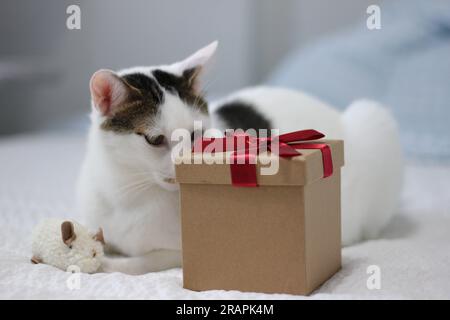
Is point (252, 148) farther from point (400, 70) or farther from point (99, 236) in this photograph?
point (400, 70)

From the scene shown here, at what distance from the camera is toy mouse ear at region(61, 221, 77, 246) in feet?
3.90

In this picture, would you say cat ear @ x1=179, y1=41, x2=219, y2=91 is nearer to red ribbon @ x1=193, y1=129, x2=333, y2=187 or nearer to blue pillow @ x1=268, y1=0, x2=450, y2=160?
red ribbon @ x1=193, y1=129, x2=333, y2=187

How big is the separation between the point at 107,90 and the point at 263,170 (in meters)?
0.41

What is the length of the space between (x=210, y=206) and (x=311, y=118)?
0.60m

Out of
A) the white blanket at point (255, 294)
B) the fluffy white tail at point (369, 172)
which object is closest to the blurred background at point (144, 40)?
the white blanket at point (255, 294)

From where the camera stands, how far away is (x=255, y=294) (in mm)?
1021

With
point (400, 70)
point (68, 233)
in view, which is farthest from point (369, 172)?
point (400, 70)

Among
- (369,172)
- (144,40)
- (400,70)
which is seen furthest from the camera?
(144,40)

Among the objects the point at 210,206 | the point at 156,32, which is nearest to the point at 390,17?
the point at 156,32

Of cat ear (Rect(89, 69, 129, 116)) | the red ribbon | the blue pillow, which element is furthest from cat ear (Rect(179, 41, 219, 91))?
the blue pillow

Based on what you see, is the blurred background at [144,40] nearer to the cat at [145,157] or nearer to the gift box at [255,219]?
the cat at [145,157]

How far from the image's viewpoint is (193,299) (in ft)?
3.29

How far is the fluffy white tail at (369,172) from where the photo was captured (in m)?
1.53
